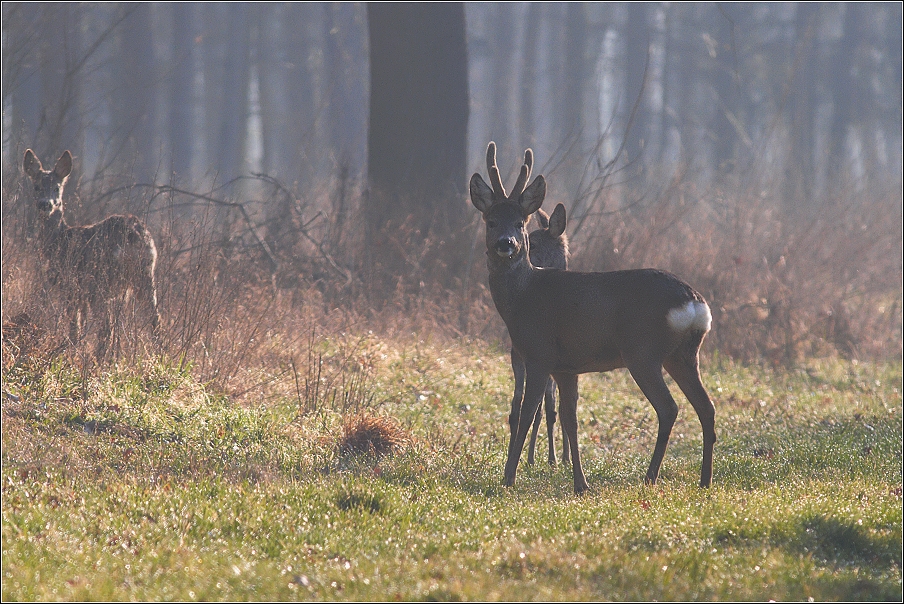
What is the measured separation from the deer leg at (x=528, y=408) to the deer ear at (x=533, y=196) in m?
1.24

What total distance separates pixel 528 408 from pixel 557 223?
241 centimetres

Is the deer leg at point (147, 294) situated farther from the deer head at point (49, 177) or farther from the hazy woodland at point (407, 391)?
the deer head at point (49, 177)

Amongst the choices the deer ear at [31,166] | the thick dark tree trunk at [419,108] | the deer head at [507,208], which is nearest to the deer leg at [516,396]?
the deer head at [507,208]

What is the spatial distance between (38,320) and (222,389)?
5.81 ft

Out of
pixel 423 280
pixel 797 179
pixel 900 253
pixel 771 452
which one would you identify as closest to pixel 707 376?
pixel 423 280

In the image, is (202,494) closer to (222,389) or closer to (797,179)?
(222,389)

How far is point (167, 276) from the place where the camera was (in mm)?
11445

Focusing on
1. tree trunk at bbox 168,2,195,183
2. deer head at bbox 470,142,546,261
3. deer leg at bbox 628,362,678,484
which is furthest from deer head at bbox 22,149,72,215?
tree trunk at bbox 168,2,195,183

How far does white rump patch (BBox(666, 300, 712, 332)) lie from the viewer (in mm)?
7820

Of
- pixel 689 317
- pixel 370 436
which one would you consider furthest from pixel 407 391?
pixel 689 317

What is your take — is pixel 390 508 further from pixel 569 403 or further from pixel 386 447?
pixel 386 447

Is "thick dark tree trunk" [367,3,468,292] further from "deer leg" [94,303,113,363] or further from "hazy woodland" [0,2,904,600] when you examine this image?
"deer leg" [94,303,113,363]

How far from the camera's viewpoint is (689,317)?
7.83 meters

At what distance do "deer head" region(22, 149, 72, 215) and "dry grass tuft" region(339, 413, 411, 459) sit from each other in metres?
4.66
